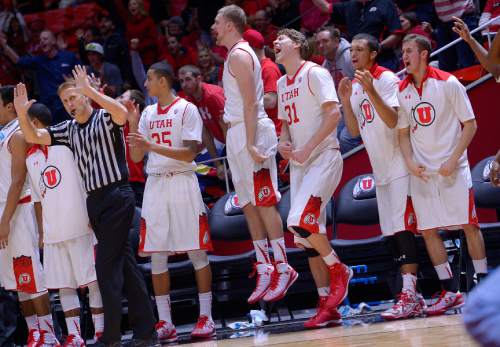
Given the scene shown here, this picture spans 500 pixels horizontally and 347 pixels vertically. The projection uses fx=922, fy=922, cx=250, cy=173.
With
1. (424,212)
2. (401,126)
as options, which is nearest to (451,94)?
(401,126)

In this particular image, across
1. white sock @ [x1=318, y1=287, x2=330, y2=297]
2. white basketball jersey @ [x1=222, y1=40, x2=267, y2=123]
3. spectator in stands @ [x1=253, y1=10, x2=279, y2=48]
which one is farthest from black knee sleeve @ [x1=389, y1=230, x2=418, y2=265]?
spectator in stands @ [x1=253, y1=10, x2=279, y2=48]

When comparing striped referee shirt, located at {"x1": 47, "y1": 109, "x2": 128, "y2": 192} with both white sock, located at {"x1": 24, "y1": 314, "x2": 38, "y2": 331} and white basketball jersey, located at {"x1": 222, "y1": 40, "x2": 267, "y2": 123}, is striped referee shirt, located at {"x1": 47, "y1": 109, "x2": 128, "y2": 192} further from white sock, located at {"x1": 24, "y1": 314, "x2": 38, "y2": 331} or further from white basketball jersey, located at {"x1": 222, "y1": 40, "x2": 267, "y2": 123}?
white sock, located at {"x1": 24, "y1": 314, "x2": 38, "y2": 331}

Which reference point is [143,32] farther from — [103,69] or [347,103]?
[347,103]

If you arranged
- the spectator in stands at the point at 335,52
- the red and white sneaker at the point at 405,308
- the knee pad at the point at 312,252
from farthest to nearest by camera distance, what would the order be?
the spectator in stands at the point at 335,52 < the knee pad at the point at 312,252 < the red and white sneaker at the point at 405,308

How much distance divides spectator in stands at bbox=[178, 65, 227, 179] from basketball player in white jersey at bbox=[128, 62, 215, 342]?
1.23m

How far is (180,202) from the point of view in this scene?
732 cm

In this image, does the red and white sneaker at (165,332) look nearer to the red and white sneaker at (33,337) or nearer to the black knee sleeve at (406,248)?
the red and white sneaker at (33,337)

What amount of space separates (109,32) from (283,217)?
19.7ft

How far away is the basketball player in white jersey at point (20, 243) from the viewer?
24.1 ft

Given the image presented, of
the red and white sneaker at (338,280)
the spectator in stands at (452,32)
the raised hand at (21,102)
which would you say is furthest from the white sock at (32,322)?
the spectator in stands at (452,32)

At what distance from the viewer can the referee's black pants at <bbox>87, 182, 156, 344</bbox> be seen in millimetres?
6570

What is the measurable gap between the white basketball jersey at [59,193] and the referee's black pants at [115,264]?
0.38 m

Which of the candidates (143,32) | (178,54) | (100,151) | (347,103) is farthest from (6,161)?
(143,32)

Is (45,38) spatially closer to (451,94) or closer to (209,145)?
(209,145)
